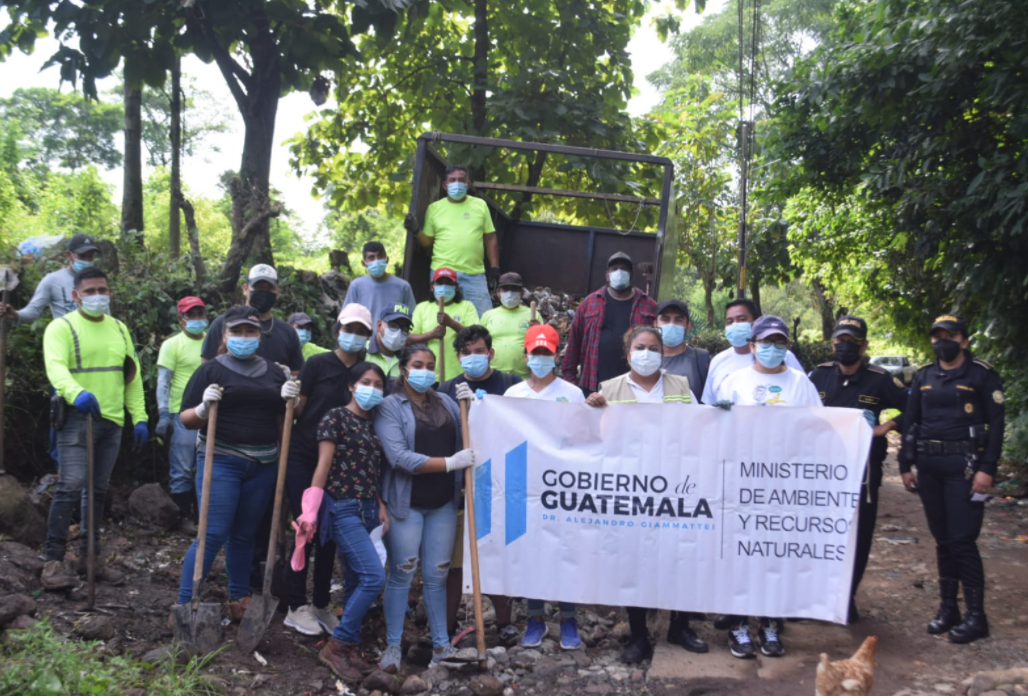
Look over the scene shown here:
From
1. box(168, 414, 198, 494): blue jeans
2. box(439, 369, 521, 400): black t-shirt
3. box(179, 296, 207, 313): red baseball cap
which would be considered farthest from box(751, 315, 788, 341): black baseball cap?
box(168, 414, 198, 494): blue jeans

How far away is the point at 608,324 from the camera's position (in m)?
6.41

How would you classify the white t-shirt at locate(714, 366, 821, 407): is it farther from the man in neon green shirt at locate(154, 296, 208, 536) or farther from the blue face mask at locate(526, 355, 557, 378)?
the man in neon green shirt at locate(154, 296, 208, 536)

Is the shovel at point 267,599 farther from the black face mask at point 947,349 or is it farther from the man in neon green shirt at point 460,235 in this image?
the black face mask at point 947,349

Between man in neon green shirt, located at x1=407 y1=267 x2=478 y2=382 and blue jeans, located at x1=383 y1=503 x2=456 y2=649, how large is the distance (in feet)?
5.44

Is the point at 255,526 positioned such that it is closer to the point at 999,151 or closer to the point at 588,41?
the point at 999,151

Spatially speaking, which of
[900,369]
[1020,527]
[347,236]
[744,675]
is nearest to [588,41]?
[1020,527]

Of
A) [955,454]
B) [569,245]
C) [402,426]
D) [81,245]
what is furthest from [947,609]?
[81,245]

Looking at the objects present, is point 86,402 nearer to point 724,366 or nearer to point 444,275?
point 444,275

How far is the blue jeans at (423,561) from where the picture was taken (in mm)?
4953

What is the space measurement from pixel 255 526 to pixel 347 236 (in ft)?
98.2

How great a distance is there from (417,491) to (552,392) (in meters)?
1.02

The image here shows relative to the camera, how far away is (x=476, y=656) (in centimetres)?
483

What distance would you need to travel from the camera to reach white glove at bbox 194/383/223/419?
194 inches

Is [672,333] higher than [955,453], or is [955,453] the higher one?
[672,333]
